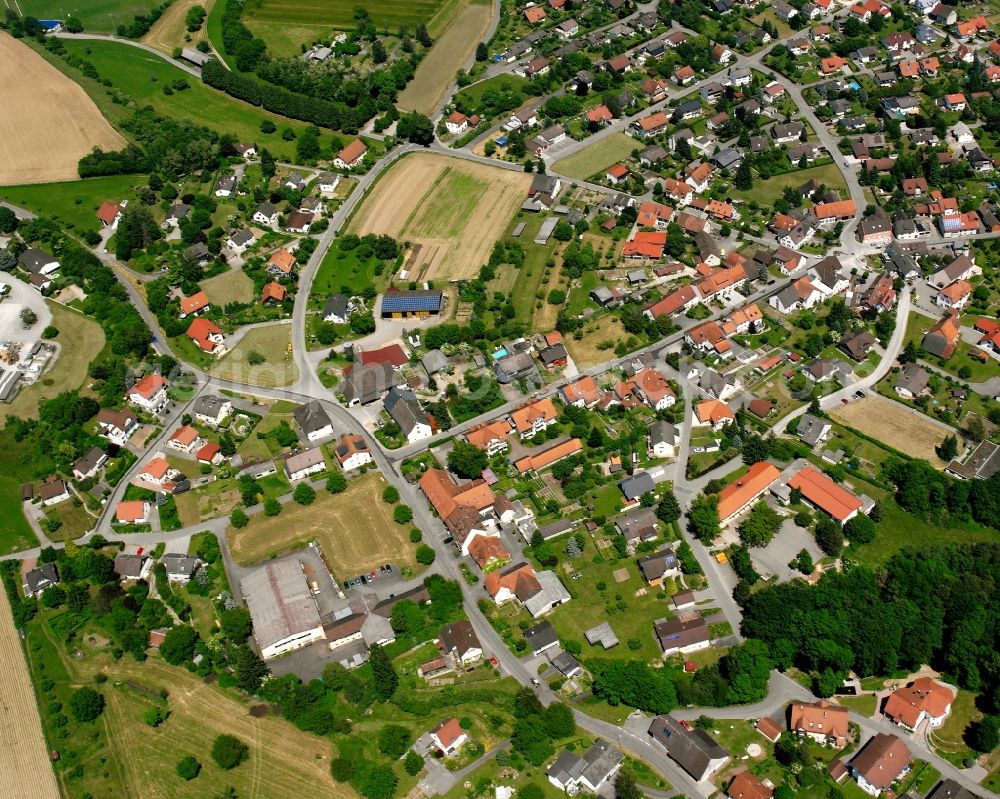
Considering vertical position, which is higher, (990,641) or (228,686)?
(990,641)

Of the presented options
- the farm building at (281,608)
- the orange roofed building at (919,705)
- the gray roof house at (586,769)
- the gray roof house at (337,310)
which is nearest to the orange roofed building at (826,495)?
the orange roofed building at (919,705)

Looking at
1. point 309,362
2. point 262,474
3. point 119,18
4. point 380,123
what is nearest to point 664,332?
point 309,362

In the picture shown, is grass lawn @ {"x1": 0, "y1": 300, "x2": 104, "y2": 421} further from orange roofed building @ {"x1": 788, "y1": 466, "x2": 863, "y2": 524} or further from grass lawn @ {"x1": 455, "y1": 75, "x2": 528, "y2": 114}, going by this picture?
orange roofed building @ {"x1": 788, "y1": 466, "x2": 863, "y2": 524}

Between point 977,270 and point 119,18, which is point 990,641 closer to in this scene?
point 977,270

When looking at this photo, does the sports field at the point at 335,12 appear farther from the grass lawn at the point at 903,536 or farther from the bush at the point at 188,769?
the bush at the point at 188,769

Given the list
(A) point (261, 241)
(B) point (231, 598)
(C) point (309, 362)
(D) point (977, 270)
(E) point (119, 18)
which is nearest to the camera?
(B) point (231, 598)

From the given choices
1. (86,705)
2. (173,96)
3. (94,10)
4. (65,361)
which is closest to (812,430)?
(86,705)
